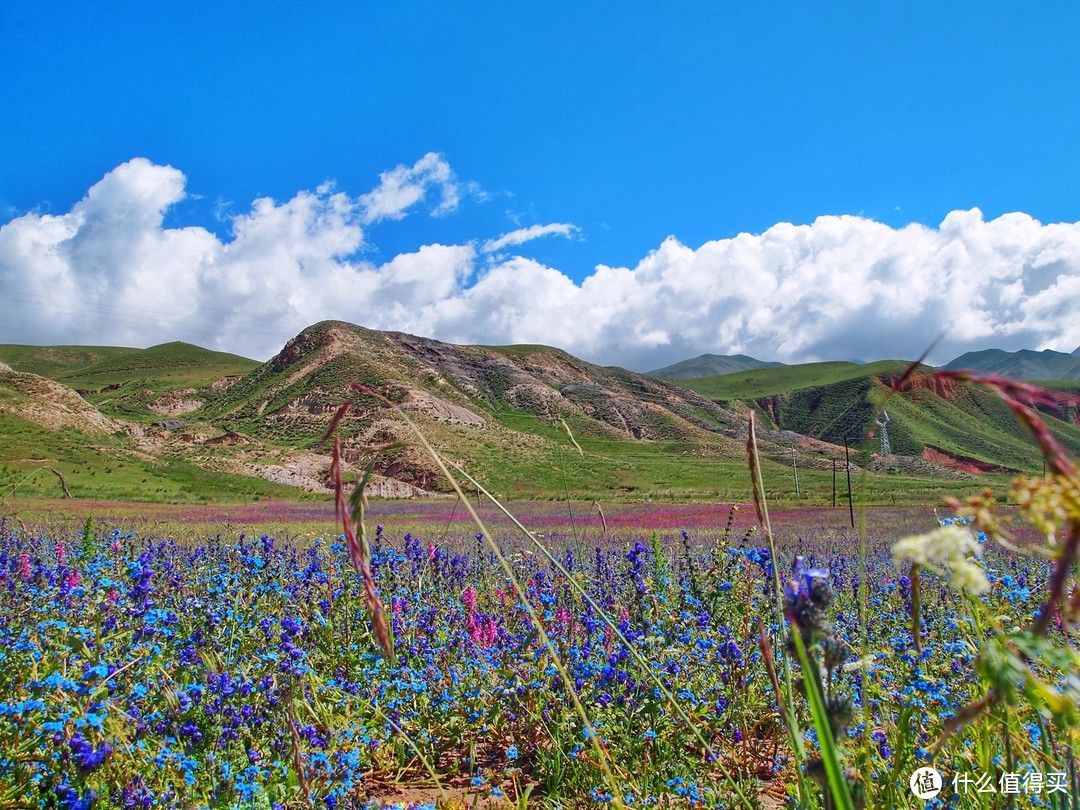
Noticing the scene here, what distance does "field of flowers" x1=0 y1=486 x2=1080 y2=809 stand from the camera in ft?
8.70

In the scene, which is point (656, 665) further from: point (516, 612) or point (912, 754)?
point (516, 612)

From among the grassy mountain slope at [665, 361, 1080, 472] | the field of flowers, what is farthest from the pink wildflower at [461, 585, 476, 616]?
the grassy mountain slope at [665, 361, 1080, 472]

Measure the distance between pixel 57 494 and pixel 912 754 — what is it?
43.9 meters

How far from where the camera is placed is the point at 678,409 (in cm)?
11238

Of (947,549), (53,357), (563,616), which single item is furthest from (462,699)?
(53,357)

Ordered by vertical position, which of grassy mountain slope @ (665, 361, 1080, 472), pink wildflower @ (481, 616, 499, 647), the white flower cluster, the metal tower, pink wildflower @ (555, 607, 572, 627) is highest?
grassy mountain slope @ (665, 361, 1080, 472)

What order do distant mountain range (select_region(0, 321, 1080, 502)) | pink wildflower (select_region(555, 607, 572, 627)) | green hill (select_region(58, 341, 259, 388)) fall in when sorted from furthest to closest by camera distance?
1. green hill (select_region(58, 341, 259, 388))
2. distant mountain range (select_region(0, 321, 1080, 502))
3. pink wildflower (select_region(555, 607, 572, 627))

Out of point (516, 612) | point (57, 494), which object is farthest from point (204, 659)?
point (57, 494)

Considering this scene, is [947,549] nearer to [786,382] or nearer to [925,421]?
[925,421]

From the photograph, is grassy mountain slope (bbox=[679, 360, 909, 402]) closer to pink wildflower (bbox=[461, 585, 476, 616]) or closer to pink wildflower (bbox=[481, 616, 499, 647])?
pink wildflower (bbox=[461, 585, 476, 616])
